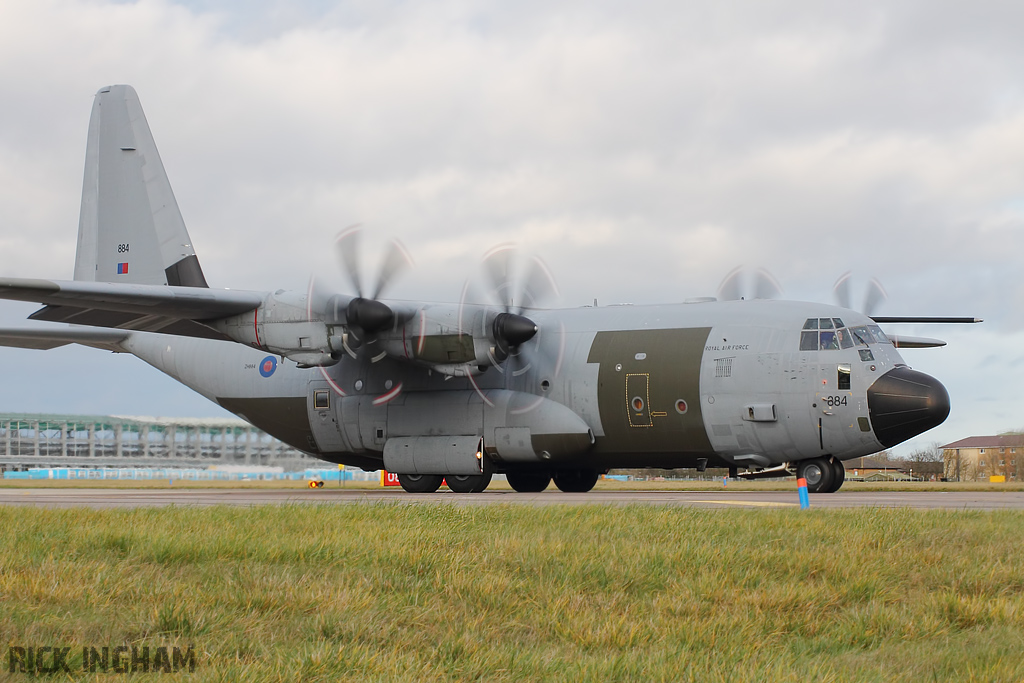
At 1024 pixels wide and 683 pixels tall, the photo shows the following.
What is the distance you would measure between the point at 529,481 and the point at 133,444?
66.4ft

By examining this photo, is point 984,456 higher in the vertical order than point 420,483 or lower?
lower

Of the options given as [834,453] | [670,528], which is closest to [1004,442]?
[834,453]

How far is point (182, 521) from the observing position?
449 inches

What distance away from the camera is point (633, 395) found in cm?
2261

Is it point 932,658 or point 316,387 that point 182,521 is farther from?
point 316,387

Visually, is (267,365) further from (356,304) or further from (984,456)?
(984,456)

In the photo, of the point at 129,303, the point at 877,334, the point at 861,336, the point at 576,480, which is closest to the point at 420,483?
the point at 576,480

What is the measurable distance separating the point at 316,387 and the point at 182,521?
15.2 meters

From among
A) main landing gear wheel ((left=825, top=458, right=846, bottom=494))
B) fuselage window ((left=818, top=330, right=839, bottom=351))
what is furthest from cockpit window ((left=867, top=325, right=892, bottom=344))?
main landing gear wheel ((left=825, top=458, right=846, bottom=494))

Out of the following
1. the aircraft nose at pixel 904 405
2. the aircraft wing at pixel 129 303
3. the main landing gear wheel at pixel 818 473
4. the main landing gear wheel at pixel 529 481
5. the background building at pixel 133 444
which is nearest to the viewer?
Answer: the aircraft nose at pixel 904 405

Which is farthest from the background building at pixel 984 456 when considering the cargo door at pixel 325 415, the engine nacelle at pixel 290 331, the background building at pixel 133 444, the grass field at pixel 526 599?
the grass field at pixel 526 599

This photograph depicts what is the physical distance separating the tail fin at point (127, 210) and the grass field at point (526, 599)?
1894cm

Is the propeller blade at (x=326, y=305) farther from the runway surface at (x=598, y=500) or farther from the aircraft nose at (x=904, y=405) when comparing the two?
the aircraft nose at (x=904, y=405)

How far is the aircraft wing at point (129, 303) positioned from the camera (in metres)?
20.4
